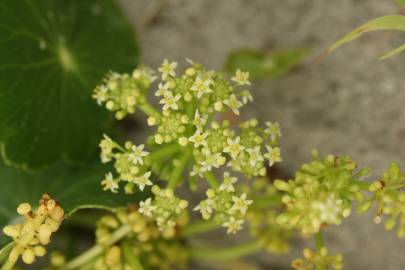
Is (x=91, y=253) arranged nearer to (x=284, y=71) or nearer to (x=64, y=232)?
(x=64, y=232)

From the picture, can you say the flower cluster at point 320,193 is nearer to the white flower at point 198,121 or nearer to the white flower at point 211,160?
the white flower at point 211,160

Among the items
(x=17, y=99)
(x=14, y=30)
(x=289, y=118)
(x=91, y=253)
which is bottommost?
(x=91, y=253)

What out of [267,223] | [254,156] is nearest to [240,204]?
[254,156]

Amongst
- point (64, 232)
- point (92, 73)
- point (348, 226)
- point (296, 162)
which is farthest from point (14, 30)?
point (348, 226)

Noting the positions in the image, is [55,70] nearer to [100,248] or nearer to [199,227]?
[100,248]

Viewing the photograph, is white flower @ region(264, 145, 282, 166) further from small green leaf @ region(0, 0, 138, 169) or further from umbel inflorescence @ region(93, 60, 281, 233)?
small green leaf @ region(0, 0, 138, 169)
